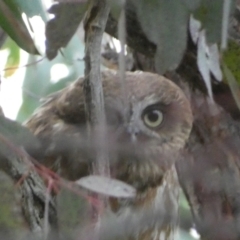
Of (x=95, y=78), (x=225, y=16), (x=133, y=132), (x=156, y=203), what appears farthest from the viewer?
(x=133, y=132)

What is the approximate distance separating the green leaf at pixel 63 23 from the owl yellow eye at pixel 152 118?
22.0 inches

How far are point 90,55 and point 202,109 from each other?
1.95 ft

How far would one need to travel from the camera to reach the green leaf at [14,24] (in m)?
0.89

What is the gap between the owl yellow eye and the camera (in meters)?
1.46

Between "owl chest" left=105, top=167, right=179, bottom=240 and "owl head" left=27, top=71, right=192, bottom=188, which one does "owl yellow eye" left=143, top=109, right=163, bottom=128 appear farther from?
"owl chest" left=105, top=167, right=179, bottom=240

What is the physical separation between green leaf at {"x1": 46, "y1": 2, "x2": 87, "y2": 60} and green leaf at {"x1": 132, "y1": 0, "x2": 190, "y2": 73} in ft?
0.35

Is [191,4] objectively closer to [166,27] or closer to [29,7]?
[166,27]

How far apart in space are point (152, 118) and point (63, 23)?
60 centimetres

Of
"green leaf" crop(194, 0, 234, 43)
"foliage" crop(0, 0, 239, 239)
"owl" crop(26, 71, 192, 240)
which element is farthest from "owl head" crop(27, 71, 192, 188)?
"green leaf" crop(194, 0, 234, 43)

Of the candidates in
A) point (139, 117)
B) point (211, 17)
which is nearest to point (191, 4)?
point (211, 17)

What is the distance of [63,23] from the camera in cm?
90

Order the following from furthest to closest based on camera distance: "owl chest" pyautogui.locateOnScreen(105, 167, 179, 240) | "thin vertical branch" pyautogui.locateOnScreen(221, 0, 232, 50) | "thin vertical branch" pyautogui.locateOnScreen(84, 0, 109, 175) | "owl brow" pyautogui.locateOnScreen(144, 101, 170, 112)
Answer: "owl brow" pyautogui.locateOnScreen(144, 101, 170, 112)
"owl chest" pyautogui.locateOnScreen(105, 167, 179, 240)
"thin vertical branch" pyautogui.locateOnScreen(84, 0, 109, 175)
"thin vertical branch" pyautogui.locateOnScreen(221, 0, 232, 50)

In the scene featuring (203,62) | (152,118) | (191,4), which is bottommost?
(152,118)

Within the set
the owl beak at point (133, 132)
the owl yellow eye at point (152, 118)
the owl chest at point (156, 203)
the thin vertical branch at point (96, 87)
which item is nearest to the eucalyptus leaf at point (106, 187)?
the thin vertical branch at point (96, 87)
